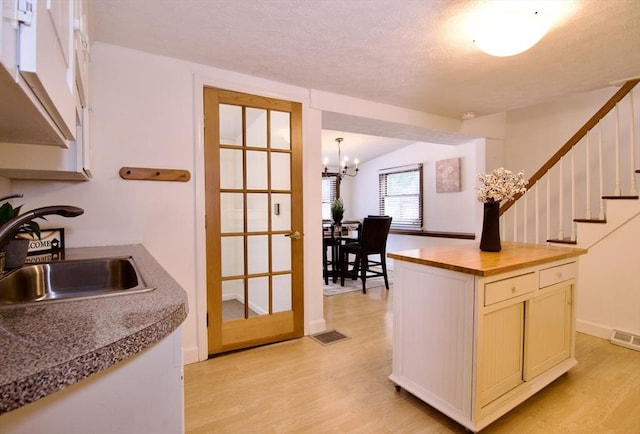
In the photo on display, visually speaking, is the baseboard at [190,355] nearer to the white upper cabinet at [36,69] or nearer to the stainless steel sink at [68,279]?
the stainless steel sink at [68,279]

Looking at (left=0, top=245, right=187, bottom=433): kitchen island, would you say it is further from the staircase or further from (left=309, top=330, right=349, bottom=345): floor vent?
the staircase

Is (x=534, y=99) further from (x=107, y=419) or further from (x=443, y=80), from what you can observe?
(x=107, y=419)

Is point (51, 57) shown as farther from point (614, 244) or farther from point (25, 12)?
point (614, 244)

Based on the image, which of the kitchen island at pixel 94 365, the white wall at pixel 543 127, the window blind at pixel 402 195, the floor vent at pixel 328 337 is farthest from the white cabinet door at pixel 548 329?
the window blind at pixel 402 195

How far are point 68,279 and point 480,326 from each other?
189 cm

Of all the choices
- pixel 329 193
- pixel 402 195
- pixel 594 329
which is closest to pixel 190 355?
pixel 594 329

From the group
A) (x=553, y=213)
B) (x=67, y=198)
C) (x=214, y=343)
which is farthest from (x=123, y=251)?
(x=553, y=213)

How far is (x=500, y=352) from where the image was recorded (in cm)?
166

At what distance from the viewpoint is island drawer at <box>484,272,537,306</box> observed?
1.55 metres

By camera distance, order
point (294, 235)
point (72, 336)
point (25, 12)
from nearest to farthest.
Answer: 1. point (25, 12)
2. point (72, 336)
3. point (294, 235)

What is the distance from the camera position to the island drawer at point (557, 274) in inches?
72.7

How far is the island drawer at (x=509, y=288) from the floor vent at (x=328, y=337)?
147cm

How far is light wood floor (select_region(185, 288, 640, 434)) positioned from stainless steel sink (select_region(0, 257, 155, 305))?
834mm

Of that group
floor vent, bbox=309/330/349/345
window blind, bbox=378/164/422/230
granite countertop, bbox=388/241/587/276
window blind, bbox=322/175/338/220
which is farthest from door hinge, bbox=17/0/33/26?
window blind, bbox=322/175/338/220
